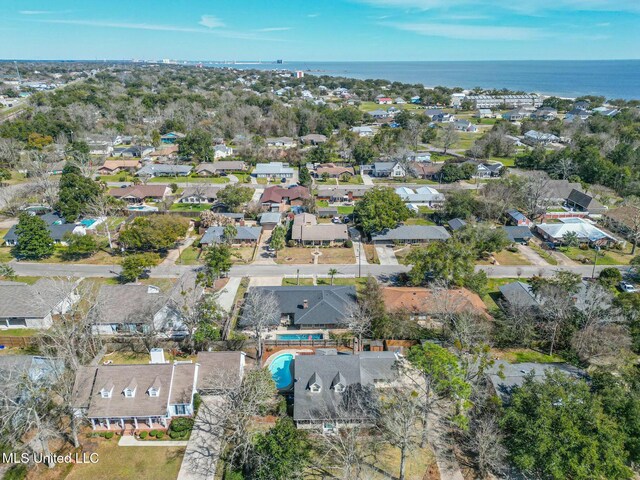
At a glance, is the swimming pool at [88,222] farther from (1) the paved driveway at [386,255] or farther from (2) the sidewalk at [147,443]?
(1) the paved driveway at [386,255]

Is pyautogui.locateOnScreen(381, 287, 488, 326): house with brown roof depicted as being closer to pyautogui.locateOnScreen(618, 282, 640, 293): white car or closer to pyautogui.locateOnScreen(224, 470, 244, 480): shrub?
pyautogui.locateOnScreen(618, 282, 640, 293): white car

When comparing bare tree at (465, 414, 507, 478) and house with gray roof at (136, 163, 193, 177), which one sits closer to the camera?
bare tree at (465, 414, 507, 478)

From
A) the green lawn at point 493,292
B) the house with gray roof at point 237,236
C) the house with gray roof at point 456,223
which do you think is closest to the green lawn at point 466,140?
the house with gray roof at point 456,223

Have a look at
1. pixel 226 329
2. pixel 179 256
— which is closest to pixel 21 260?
pixel 179 256

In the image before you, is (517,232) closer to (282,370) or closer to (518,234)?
(518,234)

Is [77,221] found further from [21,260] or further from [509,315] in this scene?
[509,315]

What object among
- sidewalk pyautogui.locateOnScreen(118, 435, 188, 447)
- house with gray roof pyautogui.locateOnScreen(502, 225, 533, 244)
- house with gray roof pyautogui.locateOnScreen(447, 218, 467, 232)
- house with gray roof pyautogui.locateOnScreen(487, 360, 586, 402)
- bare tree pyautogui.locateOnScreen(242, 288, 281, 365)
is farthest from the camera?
house with gray roof pyautogui.locateOnScreen(447, 218, 467, 232)

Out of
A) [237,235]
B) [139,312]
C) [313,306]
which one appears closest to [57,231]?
[237,235]

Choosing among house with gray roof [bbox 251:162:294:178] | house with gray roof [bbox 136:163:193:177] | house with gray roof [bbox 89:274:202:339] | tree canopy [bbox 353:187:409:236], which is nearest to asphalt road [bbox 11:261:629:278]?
tree canopy [bbox 353:187:409:236]
